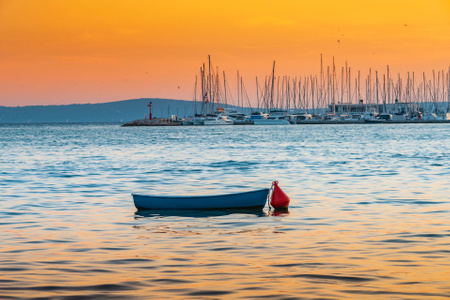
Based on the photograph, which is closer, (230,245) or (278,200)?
(230,245)

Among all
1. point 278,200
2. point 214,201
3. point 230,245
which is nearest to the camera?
point 230,245

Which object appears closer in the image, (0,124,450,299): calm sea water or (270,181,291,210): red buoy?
(0,124,450,299): calm sea water

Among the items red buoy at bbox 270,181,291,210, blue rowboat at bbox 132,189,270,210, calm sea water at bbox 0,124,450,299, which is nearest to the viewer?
calm sea water at bbox 0,124,450,299

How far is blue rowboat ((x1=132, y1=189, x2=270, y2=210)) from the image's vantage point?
2441 centimetres

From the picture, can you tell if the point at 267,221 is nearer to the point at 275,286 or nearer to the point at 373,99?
the point at 275,286

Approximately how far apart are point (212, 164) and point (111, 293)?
40.6 meters

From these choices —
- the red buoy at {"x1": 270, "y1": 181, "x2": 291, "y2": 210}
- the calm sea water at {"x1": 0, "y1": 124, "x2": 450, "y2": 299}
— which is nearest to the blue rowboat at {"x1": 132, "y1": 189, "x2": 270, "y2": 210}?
the red buoy at {"x1": 270, "y1": 181, "x2": 291, "y2": 210}

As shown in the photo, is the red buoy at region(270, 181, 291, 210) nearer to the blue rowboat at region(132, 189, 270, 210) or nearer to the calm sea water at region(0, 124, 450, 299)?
the blue rowboat at region(132, 189, 270, 210)

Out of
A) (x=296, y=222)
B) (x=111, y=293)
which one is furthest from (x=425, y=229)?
(x=111, y=293)

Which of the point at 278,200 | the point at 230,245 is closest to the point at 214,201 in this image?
the point at 278,200

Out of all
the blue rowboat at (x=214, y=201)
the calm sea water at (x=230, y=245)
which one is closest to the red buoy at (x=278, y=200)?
the blue rowboat at (x=214, y=201)

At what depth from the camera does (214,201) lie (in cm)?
2438

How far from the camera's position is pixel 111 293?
43.0 feet

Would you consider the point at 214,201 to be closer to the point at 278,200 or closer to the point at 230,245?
the point at 278,200
